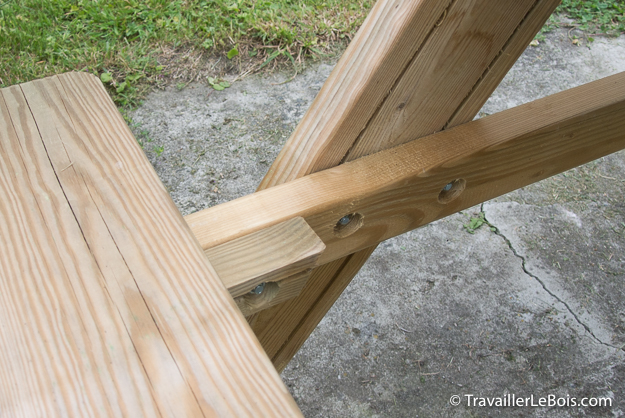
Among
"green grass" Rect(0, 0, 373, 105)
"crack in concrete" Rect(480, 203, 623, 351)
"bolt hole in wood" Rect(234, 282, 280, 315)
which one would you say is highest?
"bolt hole in wood" Rect(234, 282, 280, 315)

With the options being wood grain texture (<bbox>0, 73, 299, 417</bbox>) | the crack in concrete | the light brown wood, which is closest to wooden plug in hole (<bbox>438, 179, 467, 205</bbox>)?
the light brown wood

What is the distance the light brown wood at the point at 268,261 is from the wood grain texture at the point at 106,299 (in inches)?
5.0

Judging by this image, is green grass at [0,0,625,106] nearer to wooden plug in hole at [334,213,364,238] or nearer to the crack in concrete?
the crack in concrete

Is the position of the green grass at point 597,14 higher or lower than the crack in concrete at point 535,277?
higher

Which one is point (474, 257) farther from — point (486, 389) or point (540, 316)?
point (486, 389)

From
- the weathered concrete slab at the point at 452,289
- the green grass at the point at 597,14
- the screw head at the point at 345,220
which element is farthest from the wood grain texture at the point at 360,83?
the green grass at the point at 597,14

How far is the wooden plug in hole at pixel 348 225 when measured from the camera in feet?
3.70

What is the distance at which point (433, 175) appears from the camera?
1.16m

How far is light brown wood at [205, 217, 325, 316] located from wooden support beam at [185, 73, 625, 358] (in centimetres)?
3

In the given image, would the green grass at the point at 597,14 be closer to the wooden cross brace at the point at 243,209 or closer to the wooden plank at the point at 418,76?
the wooden cross brace at the point at 243,209

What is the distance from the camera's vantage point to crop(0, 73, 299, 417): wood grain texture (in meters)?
0.60

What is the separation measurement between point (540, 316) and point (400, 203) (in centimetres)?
176

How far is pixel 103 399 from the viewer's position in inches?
23.3

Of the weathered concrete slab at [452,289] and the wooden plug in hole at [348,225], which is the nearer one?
the wooden plug in hole at [348,225]
